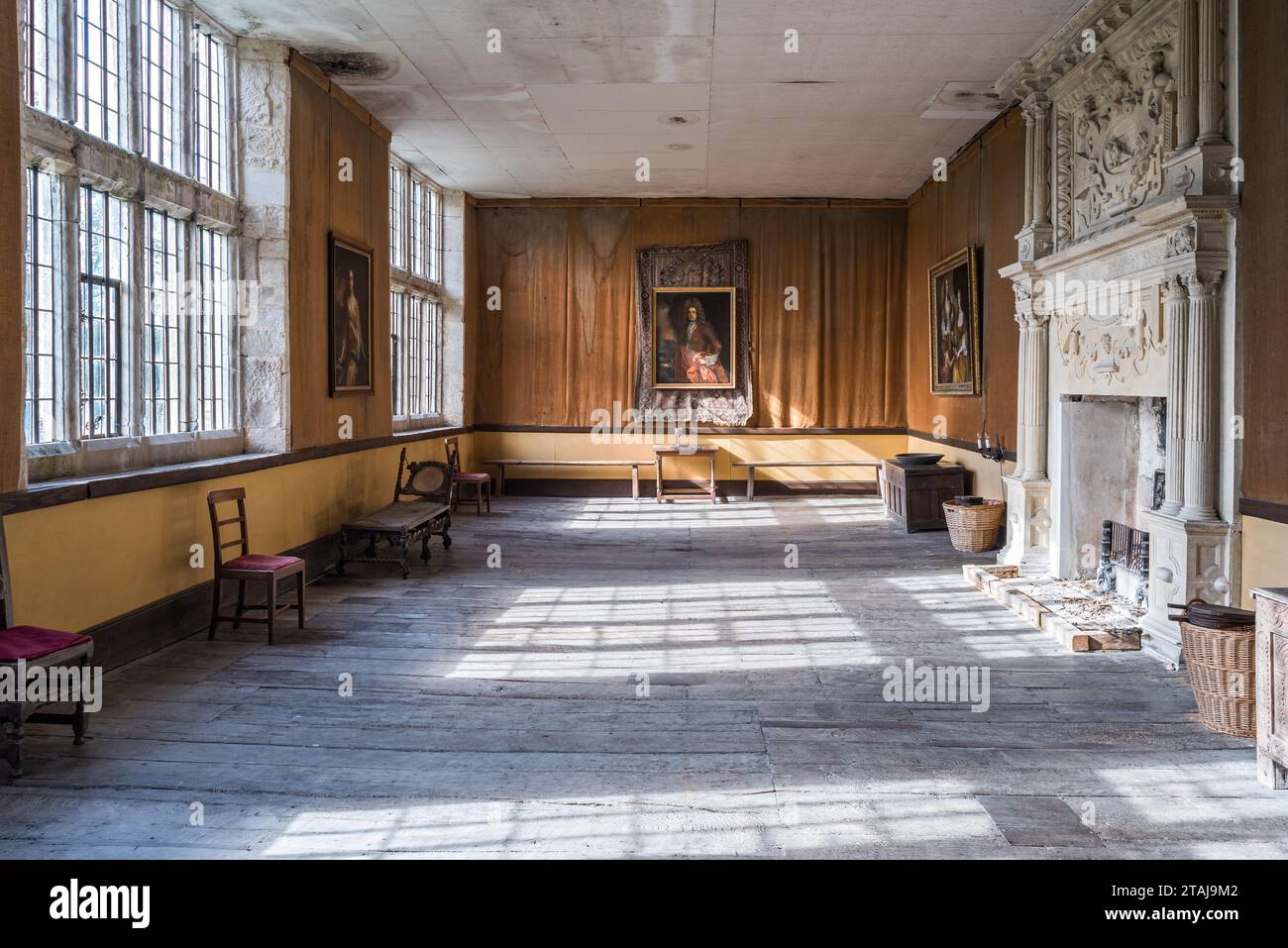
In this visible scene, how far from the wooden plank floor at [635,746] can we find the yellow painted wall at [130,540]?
43 centimetres

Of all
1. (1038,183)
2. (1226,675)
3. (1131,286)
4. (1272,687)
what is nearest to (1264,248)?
(1131,286)

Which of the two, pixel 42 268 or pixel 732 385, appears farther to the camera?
pixel 732 385

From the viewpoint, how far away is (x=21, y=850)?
290cm

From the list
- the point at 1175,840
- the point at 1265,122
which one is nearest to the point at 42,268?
the point at 1175,840

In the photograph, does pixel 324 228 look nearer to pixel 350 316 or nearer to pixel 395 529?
pixel 350 316

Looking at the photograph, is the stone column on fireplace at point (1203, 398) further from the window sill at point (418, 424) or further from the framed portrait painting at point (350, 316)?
the window sill at point (418, 424)

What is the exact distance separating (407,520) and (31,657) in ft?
13.9

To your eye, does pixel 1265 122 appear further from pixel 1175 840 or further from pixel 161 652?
pixel 161 652

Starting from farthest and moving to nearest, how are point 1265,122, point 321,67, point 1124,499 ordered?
point 321,67 < point 1124,499 < point 1265,122

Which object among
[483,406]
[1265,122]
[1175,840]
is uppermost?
[1265,122]

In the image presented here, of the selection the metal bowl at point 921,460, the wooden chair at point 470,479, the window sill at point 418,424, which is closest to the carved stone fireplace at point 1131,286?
the metal bowl at point 921,460

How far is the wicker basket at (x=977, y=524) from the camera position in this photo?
852 cm

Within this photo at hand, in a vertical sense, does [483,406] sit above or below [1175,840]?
above

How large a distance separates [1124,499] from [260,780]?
5909 mm
